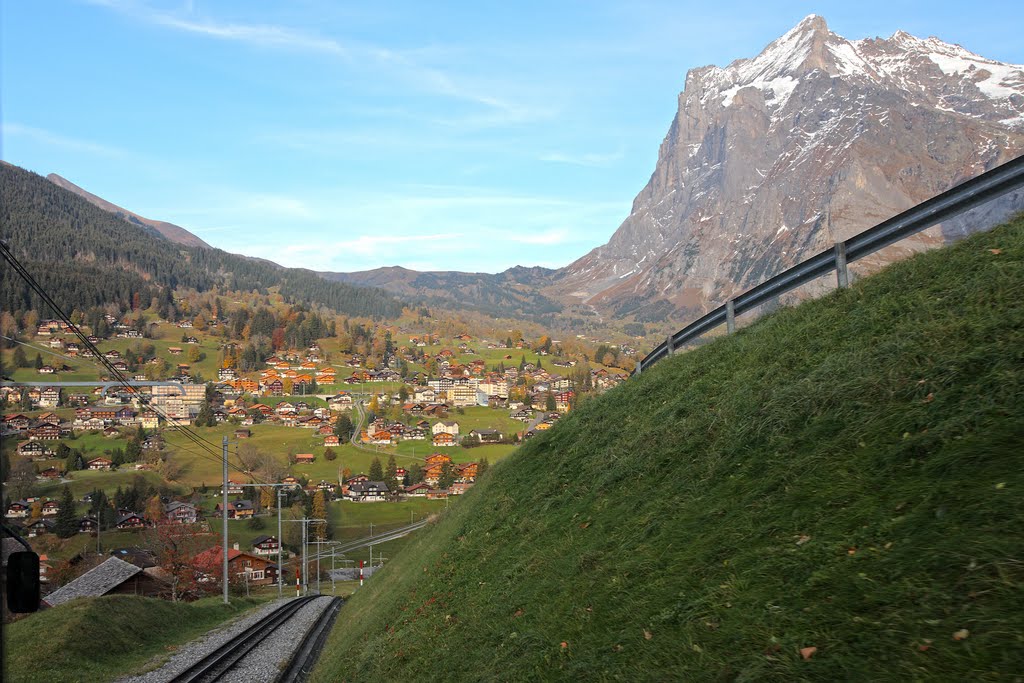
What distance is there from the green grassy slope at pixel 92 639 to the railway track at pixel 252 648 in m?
1.90

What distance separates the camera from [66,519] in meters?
82.8

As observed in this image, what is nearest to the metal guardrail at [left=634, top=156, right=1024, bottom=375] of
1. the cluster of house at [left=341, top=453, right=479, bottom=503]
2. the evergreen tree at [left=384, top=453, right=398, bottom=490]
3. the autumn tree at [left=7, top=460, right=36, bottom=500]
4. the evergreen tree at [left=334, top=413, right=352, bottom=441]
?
the autumn tree at [left=7, top=460, right=36, bottom=500]

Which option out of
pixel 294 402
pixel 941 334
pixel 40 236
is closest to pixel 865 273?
pixel 941 334

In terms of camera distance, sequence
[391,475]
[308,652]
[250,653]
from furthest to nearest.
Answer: [391,475] < [250,653] < [308,652]

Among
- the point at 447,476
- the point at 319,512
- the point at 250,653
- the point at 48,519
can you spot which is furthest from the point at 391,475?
the point at 250,653

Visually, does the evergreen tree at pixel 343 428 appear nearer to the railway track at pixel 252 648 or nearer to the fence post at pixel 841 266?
the railway track at pixel 252 648

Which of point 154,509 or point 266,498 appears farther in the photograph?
point 266,498

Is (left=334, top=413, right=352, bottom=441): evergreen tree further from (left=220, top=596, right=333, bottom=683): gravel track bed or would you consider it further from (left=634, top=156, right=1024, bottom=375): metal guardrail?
(left=634, top=156, right=1024, bottom=375): metal guardrail

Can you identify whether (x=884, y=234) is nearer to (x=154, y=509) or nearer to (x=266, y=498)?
(x=154, y=509)

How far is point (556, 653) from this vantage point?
7.14 meters

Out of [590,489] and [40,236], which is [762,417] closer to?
[590,489]

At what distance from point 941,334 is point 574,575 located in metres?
4.76

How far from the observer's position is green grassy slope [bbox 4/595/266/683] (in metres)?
19.2

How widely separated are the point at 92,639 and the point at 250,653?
4617mm
